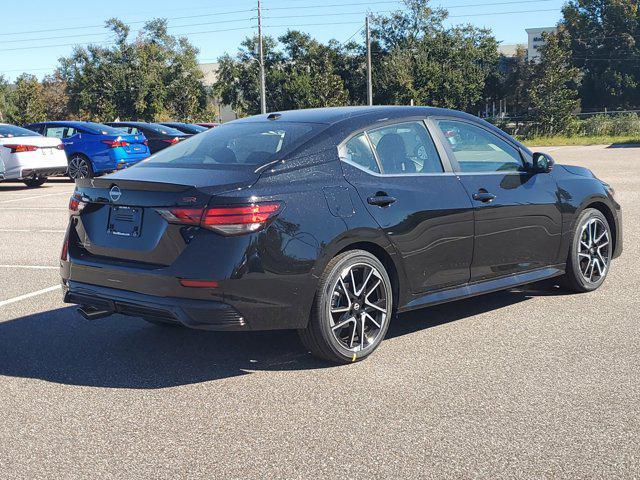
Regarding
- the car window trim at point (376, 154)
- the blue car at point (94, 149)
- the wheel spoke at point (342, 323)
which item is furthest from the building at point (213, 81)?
the wheel spoke at point (342, 323)

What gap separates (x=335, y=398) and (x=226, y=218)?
1.16m

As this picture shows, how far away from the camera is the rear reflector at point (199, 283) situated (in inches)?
179

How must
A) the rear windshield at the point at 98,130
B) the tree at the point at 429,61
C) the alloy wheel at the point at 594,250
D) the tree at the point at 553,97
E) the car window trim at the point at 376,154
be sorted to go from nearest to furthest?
1. the car window trim at the point at 376,154
2. the alloy wheel at the point at 594,250
3. the rear windshield at the point at 98,130
4. the tree at the point at 553,97
5. the tree at the point at 429,61

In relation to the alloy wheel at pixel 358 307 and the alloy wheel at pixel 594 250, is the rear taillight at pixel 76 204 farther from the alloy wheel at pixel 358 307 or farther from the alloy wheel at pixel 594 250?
the alloy wheel at pixel 594 250

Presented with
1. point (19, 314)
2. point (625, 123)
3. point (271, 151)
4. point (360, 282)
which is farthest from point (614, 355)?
point (625, 123)

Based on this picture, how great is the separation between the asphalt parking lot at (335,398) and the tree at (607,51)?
277 feet

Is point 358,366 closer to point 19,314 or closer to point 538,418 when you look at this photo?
point 538,418

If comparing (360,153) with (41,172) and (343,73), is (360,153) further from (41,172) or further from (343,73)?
(343,73)

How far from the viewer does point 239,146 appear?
17.5 feet

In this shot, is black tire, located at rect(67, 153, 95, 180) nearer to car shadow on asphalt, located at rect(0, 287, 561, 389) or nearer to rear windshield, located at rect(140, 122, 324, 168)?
car shadow on asphalt, located at rect(0, 287, 561, 389)

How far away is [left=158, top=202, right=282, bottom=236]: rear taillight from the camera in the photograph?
4566mm

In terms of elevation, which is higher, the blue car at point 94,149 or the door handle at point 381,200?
the blue car at point 94,149

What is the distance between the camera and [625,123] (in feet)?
152

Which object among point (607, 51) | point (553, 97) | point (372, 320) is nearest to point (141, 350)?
point (372, 320)
